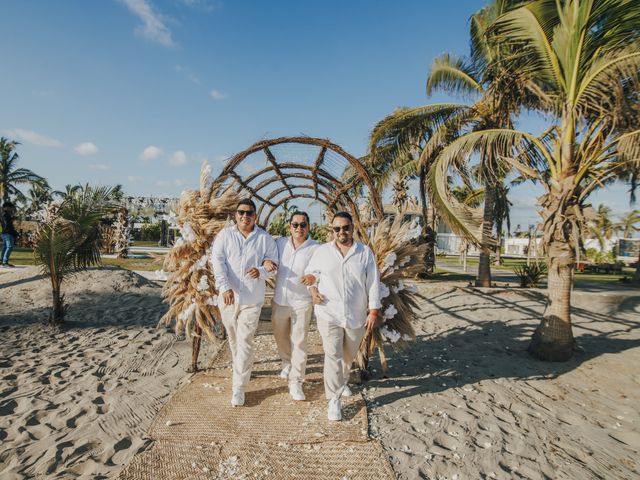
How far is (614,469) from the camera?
3.14 m

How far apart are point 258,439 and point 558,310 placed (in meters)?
5.19

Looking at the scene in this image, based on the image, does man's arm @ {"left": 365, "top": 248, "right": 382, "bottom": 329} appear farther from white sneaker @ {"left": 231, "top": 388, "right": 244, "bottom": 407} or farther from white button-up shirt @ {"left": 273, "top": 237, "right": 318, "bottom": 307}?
white sneaker @ {"left": 231, "top": 388, "right": 244, "bottom": 407}

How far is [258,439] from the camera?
3223mm

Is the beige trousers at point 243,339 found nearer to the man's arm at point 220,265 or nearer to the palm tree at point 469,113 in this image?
the man's arm at point 220,265

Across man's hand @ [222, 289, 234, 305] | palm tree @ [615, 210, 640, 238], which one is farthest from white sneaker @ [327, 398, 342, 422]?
palm tree @ [615, 210, 640, 238]

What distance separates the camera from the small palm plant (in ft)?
20.5

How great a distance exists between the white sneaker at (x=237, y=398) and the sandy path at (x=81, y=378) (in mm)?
815

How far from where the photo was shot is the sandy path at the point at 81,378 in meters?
2.95

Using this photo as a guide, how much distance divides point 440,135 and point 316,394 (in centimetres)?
740

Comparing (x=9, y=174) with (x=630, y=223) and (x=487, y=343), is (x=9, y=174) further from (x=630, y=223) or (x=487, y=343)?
(x=630, y=223)

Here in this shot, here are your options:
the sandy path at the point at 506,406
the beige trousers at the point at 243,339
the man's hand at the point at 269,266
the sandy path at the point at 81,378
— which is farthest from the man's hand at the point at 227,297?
the sandy path at the point at 506,406

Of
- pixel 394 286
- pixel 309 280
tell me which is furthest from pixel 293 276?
pixel 394 286

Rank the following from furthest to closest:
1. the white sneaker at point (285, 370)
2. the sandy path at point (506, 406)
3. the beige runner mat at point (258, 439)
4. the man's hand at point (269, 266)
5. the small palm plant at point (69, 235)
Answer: the small palm plant at point (69, 235), the white sneaker at point (285, 370), the man's hand at point (269, 266), the sandy path at point (506, 406), the beige runner mat at point (258, 439)

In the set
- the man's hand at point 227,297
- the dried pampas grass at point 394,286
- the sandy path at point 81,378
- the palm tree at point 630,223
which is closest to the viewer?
the sandy path at point 81,378
